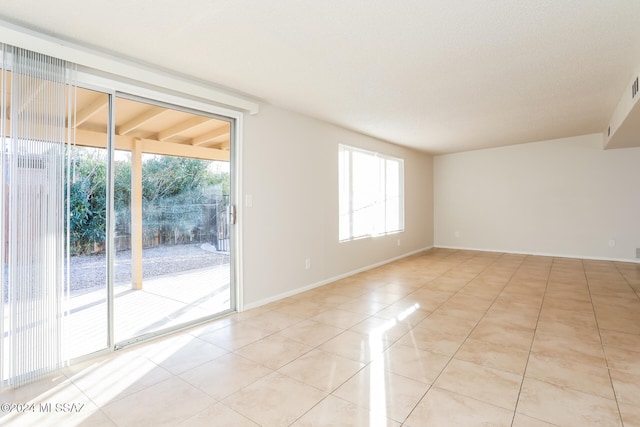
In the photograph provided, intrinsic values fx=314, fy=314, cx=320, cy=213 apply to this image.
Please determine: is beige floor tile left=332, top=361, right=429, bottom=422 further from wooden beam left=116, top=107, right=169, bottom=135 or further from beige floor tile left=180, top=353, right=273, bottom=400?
wooden beam left=116, top=107, right=169, bottom=135

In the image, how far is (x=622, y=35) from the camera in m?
2.27

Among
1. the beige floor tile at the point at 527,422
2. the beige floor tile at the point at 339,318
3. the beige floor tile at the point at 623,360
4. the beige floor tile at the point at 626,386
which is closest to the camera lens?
the beige floor tile at the point at 527,422

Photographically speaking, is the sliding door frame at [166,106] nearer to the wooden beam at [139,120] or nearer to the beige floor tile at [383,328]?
the wooden beam at [139,120]

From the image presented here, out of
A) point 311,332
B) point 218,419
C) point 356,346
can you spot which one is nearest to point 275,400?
point 218,419

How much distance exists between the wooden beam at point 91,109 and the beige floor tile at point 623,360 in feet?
13.8

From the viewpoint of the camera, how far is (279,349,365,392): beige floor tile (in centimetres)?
204

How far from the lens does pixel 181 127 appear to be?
3.04 m

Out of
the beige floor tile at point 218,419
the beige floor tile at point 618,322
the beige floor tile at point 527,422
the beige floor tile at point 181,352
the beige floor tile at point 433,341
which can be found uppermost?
the beige floor tile at point 618,322

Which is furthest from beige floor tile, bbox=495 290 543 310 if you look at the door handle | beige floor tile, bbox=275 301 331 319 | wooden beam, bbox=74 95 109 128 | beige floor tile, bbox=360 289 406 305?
wooden beam, bbox=74 95 109 128

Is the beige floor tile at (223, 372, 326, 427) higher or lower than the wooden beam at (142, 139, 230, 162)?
lower

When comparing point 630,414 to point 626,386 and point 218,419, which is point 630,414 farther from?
point 218,419

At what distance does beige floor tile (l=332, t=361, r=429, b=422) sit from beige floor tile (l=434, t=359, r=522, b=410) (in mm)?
193

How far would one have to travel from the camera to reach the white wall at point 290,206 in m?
3.55

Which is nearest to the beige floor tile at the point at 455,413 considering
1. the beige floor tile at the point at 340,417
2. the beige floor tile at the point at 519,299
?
the beige floor tile at the point at 340,417
